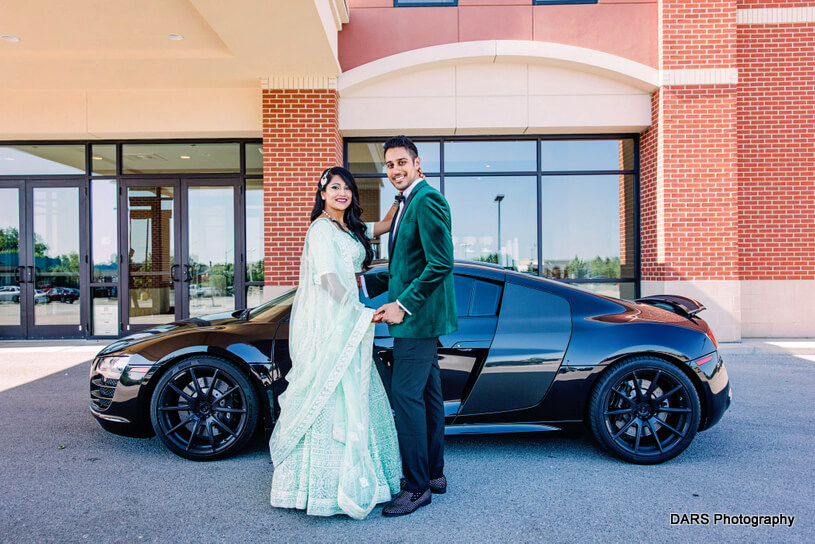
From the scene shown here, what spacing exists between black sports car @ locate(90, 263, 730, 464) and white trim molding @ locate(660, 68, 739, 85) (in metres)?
5.74

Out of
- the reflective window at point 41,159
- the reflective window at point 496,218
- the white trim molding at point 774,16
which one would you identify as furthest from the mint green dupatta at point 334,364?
the white trim molding at point 774,16

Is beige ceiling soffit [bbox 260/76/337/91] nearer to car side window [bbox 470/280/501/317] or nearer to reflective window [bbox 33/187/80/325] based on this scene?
reflective window [bbox 33/187/80/325]

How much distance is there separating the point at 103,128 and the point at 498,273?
7615 millimetres

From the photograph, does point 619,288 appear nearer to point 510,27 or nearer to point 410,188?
point 510,27

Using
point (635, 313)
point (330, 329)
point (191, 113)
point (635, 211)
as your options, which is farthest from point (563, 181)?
point (330, 329)

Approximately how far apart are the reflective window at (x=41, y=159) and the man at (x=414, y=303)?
8.21m

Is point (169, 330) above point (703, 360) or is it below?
above

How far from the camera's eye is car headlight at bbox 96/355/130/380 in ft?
11.1

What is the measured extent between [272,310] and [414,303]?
1511 mm

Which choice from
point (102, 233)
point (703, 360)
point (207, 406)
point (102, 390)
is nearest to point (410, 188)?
→ point (207, 406)

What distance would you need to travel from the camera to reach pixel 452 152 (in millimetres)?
8422

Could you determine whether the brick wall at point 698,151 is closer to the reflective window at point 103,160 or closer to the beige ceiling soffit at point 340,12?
the beige ceiling soffit at point 340,12

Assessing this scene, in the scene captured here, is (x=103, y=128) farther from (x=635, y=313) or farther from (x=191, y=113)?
(x=635, y=313)

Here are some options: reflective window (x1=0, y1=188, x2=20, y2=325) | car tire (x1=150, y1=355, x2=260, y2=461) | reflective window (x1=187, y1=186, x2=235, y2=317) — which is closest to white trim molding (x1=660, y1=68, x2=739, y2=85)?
reflective window (x1=187, y1=186, x2=235, y2=317)
